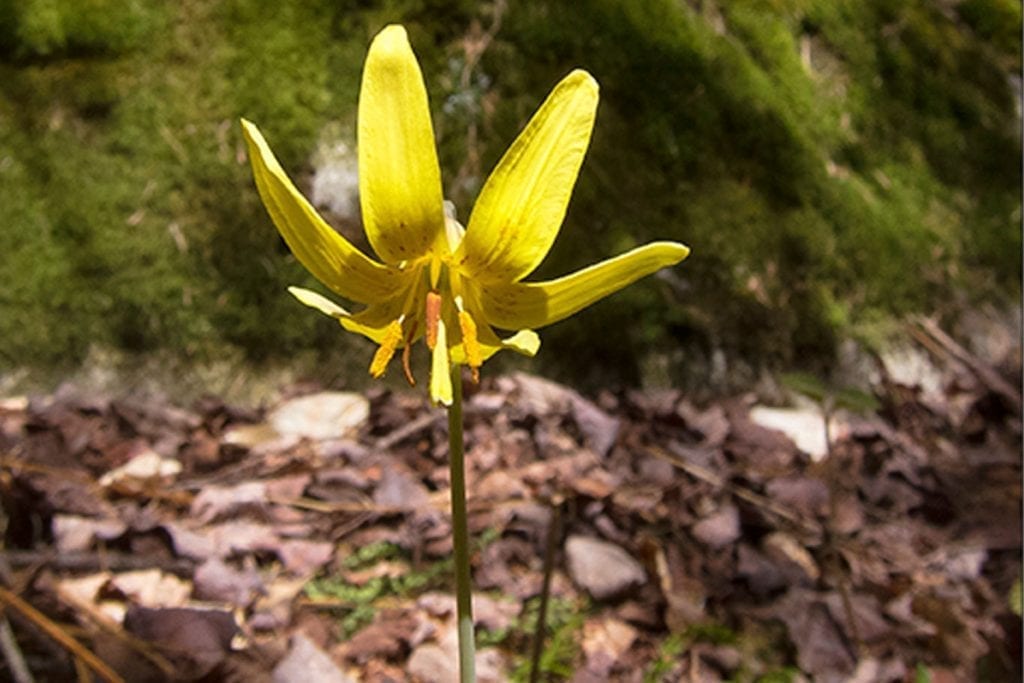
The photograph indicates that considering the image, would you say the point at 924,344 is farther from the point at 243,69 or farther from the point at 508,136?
the point at 243,69

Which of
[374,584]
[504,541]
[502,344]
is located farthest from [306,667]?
[502,344]

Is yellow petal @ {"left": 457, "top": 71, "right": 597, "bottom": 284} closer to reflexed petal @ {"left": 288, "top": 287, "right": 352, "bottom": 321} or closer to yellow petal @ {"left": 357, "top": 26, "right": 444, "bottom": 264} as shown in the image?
yellow petal @ {"left": 357, "top": 26, "right": 444, "bottom": 264}

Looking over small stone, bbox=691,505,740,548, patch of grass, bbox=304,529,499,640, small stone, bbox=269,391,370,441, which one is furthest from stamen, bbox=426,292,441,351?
small stone, bbox=269,391,370,441

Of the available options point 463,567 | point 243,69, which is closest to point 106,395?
point 243,69

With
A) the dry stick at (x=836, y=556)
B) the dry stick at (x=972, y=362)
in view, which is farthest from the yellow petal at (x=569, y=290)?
the dry stick at (x=972, y=362)

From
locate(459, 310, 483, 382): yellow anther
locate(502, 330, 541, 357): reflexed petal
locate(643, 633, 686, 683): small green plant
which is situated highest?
locate(502, 330, 541, 357): reflexed petal
